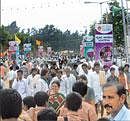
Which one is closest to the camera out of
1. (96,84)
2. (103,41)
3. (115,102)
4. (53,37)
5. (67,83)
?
(115,102)

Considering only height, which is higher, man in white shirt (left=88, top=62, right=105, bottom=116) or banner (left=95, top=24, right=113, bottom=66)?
banner (left=95, top=24, right=113, bottom=66)

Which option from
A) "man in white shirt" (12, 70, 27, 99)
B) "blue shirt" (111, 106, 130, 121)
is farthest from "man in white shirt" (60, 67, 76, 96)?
"blue shirt" (111, 106, 130, 121)

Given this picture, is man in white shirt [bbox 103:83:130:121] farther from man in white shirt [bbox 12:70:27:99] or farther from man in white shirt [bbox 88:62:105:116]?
man in white shirt [bbox 12:70:27:99]

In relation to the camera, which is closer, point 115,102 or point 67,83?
point 115,102

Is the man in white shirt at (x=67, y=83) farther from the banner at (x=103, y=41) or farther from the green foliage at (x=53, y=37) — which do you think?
the green foliage at (x=53, y=37)

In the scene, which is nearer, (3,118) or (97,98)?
(3,118)

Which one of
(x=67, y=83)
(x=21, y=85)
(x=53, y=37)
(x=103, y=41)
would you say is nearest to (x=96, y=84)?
(x=67, y=83)

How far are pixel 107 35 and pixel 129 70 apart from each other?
292 inches

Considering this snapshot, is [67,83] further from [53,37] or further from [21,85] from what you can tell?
[53,37]

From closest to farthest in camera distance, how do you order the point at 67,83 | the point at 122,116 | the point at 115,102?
the point at 122,116, the point at 115,102, the point at 67,83

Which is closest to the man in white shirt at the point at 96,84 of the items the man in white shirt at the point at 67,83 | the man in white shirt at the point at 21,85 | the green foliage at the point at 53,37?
the man in white shirt at the point at 67,83

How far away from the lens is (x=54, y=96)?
908cm

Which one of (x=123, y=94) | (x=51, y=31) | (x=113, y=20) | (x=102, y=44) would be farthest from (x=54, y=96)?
(x=51, y=31)

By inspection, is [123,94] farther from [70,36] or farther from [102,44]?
[70,36]
